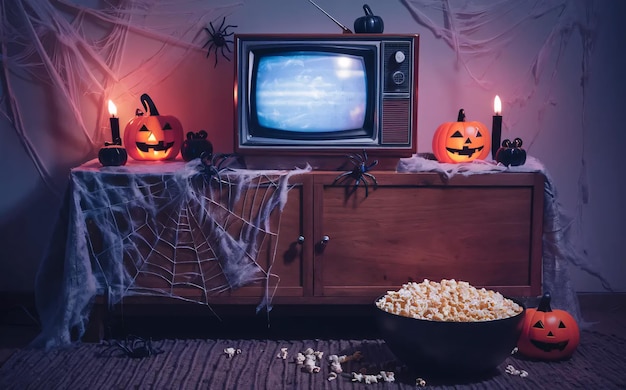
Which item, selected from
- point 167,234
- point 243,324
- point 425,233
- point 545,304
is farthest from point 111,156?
point 545,304

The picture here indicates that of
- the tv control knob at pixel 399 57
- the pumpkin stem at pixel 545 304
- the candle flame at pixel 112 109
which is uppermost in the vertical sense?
the tv control knob at pixel 399 57

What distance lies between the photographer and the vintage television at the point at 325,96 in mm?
2328

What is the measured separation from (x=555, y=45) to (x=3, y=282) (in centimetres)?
250

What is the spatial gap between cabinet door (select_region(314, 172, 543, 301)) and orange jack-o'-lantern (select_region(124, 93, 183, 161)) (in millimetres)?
641

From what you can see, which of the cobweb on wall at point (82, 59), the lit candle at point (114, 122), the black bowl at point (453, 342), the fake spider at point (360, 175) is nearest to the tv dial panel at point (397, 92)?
the fake spider at point (360, 175)

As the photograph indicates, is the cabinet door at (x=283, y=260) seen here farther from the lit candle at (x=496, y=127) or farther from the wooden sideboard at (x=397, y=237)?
the lit candle at (x=496, y=127)

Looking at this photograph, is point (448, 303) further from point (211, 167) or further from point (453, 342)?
point (211, 167)

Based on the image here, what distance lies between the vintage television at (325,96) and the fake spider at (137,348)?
2.49 ft

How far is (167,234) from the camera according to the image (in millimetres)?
2363

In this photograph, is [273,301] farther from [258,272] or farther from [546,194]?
[546,194]

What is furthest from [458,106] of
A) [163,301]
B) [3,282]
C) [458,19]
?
[3,282]

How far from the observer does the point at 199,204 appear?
234 cm

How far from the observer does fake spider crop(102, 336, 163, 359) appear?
2.28 metres

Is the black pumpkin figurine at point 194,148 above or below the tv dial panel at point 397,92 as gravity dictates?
below
